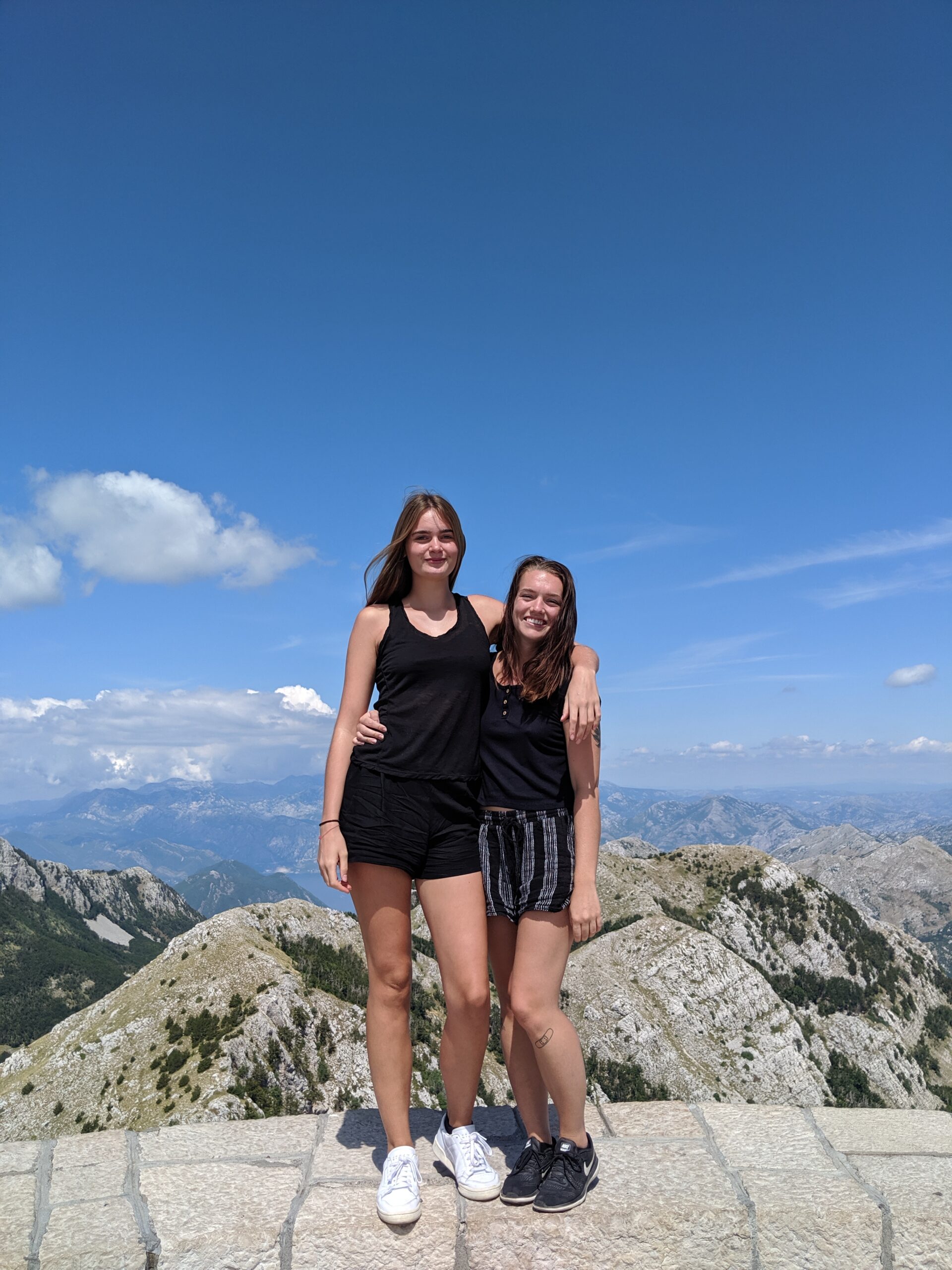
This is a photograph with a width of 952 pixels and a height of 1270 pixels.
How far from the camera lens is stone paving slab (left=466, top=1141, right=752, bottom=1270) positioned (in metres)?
3.80

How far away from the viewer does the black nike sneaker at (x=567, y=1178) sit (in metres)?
3.99

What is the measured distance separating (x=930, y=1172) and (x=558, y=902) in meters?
3.01

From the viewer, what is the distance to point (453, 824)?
14.0 ft

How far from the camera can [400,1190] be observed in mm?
4027

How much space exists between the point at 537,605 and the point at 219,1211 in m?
3.89

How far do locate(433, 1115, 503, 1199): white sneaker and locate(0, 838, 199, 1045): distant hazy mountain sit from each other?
121297 mm

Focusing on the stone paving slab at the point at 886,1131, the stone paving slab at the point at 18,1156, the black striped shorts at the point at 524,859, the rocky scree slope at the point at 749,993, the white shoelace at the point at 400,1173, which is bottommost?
the rocky scree slope at the point at 749,993

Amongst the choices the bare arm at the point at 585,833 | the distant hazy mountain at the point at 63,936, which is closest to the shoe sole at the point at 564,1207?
the bare arm at the point at 585,833

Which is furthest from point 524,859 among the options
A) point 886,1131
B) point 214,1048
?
point 214,1048

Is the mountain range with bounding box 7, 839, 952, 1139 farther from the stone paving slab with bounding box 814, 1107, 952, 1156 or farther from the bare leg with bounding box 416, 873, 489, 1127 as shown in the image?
the bare leg with bounding box 416, 873, 489, 1127

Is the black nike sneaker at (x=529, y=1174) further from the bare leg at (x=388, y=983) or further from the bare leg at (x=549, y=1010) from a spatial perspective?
the bare leg at (x=388, y=983)

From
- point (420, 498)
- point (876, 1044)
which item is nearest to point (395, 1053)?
point (420, 498)

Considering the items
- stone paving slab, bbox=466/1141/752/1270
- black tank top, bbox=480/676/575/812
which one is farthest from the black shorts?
stone paving slab, bbox=466/1141/752/1270

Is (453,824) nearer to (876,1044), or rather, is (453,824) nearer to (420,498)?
(420,498)
